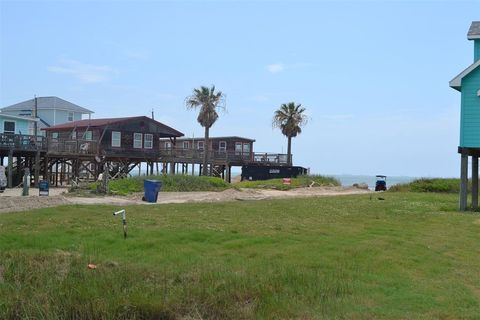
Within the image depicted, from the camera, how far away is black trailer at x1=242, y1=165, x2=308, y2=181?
183 feet

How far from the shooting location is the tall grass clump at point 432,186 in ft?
123

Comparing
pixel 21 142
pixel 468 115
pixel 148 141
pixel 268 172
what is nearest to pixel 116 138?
pixel 148 141

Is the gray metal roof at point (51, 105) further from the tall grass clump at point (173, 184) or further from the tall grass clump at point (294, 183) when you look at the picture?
the tall grass clump at point (173, 184)

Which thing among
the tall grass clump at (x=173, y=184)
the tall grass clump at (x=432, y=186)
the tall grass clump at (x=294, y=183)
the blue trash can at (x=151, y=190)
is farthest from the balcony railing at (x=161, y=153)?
the tall grass clump at (x=432, y=186)

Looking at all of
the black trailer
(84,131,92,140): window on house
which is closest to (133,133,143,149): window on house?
(84,131,92,140): window on house

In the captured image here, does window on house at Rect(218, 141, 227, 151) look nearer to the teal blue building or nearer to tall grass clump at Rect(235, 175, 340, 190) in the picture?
tall grass clump at Rect(235, 175, 340, 190)

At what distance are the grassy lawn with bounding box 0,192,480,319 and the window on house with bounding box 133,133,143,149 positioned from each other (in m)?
37.3

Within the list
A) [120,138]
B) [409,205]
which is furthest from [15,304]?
[120,138]

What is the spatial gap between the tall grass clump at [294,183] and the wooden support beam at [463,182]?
2076cm

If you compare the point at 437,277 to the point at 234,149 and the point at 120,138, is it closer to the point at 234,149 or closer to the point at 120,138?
the point at 120,138

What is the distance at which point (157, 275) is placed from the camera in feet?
30.6

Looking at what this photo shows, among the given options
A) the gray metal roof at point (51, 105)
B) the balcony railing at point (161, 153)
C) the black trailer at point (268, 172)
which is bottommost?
the black trailer at point (268, 172)

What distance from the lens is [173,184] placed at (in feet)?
118

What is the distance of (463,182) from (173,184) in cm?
1842
